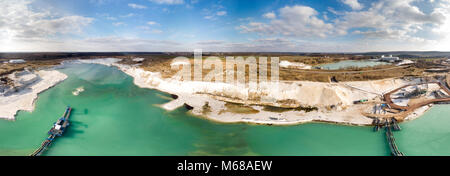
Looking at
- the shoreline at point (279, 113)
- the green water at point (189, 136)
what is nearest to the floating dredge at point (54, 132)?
the green water at point (189, 136)

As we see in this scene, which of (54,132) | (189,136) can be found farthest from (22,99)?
(189,136)

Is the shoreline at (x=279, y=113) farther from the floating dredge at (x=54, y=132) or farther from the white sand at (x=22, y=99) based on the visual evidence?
the white sand at (x=22, y=99)

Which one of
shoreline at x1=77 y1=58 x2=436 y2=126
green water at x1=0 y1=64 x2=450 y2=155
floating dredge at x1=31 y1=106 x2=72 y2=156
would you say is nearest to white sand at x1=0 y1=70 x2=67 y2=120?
green water at x1=0 y1=64 x2=450 y2=155

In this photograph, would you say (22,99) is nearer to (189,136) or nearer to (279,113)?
(189,136)

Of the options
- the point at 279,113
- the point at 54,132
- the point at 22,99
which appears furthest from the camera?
the point at 22,99

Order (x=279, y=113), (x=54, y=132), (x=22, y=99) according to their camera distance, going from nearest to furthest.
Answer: (x=54, y=132) < (x=279, y=113) < (x=22, y=99)

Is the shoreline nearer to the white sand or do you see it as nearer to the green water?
the green water

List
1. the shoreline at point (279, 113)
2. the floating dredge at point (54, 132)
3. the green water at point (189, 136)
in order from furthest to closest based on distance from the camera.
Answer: the shoreline at point (279, 113) < the green water at point (189, 136) < the floating dredge at point (54, 132)

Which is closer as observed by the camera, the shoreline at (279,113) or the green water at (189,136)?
the green water at (189,136)

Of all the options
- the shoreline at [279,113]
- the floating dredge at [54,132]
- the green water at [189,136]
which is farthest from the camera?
the shoreline at [279,113]

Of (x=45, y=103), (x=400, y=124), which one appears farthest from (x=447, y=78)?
(x=45, y=103)
